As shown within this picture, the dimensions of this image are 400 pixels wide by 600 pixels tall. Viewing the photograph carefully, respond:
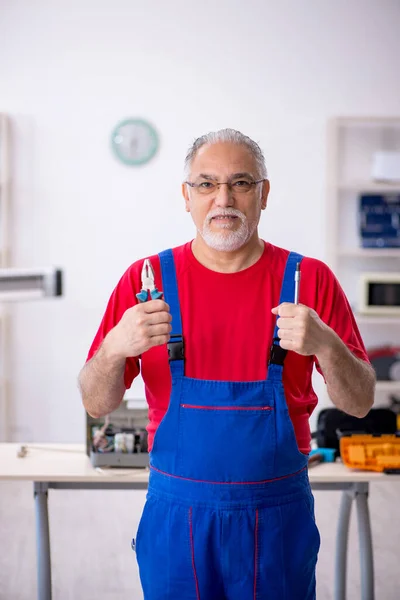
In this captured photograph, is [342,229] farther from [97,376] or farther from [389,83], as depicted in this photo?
[97,376]

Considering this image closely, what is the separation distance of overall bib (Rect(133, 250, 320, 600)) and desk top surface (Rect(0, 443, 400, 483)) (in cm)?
76

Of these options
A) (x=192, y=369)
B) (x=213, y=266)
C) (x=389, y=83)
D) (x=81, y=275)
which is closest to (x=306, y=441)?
(x=192, y=369)

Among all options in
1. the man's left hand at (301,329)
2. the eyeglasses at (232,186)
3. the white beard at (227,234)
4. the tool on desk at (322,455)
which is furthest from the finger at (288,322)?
the tool on desk at (322,455)

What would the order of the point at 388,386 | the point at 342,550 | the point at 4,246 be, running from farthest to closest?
1. the point at 4,246
2. the point at 388,386
3. the point at 342,550

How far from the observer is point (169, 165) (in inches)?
203

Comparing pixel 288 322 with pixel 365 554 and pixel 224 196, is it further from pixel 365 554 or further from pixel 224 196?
pixel 365 554

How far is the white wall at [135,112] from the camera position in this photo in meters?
5.06

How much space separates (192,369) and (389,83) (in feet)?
13.4

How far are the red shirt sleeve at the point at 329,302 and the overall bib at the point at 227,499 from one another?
14 cm

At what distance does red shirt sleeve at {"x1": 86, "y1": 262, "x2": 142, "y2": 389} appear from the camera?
69.9 inches

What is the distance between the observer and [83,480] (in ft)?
8.12

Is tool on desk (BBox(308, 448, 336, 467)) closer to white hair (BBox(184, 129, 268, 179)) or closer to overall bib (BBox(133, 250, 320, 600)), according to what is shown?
overall bib (BBox(133, 250, 320, 600))

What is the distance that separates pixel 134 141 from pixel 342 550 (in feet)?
10.6

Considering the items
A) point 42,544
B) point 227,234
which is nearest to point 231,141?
point 227,234
